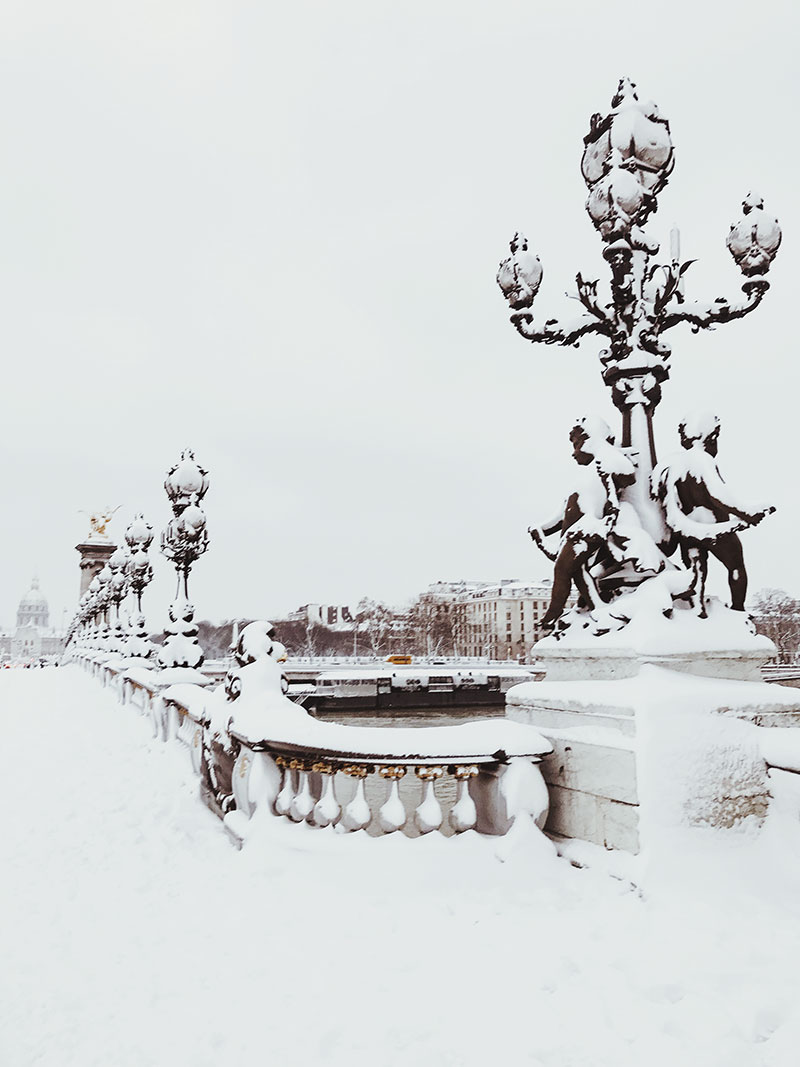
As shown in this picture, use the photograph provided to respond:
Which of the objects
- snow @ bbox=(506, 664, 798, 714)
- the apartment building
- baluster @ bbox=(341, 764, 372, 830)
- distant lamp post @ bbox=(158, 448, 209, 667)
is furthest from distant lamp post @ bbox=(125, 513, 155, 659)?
the apartment building

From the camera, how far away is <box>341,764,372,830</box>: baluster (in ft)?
18.5

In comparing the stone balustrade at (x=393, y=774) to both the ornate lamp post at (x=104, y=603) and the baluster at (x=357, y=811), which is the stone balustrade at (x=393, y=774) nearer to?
the baluster at (x=357, y=811)

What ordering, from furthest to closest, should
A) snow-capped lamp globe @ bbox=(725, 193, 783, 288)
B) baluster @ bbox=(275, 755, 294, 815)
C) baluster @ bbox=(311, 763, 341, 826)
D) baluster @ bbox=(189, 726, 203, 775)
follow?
baluster @ bbox=(189, 726, 203, 775)
snow-capped lamp globe @ bbox=(725, 193, 783, 288)
baluster @ bbox=(275, 755, 294, 815)
baluster @ bbox=(311, 763, 341, 826)

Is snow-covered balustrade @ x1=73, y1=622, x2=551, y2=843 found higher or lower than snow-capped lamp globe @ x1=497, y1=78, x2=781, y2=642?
lower

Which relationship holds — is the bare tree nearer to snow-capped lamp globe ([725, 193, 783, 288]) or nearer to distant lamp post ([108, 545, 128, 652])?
distant lamp post ([108, 545, 128, 652])

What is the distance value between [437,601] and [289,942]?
A: 11715 cm

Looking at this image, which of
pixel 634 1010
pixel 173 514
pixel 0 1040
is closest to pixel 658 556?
pixel 634 1010

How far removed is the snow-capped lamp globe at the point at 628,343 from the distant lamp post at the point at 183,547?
10168 millimetres

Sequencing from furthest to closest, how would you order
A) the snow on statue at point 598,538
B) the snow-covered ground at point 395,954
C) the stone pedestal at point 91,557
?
the stone pedestal at point 91,557
the snow on statue at point 598,538
the snow-covered ground at point 395,954

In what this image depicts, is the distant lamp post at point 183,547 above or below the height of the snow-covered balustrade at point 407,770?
above

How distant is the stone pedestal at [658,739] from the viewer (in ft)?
16.4

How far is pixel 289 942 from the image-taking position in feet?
14.6

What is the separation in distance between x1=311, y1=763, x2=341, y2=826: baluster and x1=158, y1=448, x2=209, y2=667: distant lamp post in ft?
33.5

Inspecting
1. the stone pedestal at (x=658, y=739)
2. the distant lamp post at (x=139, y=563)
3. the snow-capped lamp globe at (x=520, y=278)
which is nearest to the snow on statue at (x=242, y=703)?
the stone pedestal at (x=658, y=739)
